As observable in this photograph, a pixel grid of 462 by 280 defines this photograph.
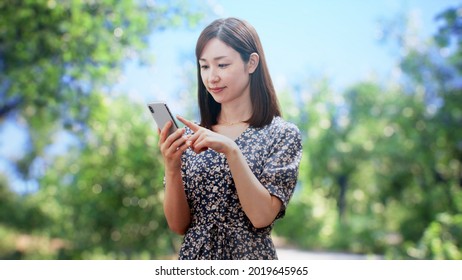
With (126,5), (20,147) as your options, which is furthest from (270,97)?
(20,147)

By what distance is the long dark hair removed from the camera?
1.32 meters

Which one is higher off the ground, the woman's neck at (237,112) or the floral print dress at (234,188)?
the woman's neck at (237,112)

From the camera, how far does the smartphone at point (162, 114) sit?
1218mm

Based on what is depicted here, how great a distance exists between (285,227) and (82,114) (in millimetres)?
2251

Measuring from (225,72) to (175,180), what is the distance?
0.28m

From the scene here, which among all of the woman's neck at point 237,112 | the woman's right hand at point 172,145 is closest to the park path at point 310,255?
the woman's neck at point 237,112

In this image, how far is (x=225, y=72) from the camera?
4.43 feet

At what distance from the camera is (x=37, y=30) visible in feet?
14.0

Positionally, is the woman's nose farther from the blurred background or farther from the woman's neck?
the blurred background

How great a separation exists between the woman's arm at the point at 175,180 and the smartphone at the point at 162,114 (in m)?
0.01

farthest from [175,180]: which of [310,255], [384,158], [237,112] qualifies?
[384,158]

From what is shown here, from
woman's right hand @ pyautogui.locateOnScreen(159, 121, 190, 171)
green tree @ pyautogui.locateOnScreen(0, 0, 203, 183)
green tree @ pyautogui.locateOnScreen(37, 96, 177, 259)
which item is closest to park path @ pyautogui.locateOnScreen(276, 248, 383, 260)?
green tree @ pyautogui.locateOnScreen(37, 96, 177, 259)

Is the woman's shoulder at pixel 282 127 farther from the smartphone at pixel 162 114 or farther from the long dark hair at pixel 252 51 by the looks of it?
the smartphone at pixel 162 114
